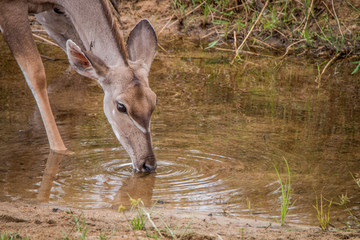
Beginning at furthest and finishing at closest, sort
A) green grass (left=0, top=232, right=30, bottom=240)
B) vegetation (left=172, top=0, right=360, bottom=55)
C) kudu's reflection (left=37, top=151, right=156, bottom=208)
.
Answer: vegetation (left=172, top=0, right=360, bottom=55) < kudu's reflection (left=37, top=151, right=156, bottom=208) < green grass (left=0, top=232, right=30, bottom=240)

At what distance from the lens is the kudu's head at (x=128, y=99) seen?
5543mm

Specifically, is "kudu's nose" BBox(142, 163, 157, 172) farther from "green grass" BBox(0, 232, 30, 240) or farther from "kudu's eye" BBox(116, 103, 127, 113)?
"green grass" BBox(0, 232, 30, 240)

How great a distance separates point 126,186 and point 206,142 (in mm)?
1419

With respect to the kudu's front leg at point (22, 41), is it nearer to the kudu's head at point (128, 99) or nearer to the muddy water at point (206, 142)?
the muddy water at point (206, 142)

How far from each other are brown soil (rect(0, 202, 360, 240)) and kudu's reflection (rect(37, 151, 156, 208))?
413 mm

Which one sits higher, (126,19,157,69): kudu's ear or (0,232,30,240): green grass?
(126,19,157,69): kudu's ear

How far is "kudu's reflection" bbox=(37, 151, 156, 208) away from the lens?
4738 mm

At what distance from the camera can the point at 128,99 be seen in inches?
221

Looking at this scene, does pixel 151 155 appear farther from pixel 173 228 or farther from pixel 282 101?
pixel 282 101

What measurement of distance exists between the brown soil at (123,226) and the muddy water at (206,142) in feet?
0.97

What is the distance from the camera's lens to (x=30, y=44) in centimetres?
623

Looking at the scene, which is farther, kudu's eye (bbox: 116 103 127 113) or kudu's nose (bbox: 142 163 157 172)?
→ kudu's eye (bbox: 116 103 127 113)

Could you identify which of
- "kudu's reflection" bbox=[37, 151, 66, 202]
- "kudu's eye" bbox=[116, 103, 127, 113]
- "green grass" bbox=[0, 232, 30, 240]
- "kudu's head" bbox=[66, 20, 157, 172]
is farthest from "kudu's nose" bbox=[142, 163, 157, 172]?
"green grass" bbox=[0, 232, 30, 240]

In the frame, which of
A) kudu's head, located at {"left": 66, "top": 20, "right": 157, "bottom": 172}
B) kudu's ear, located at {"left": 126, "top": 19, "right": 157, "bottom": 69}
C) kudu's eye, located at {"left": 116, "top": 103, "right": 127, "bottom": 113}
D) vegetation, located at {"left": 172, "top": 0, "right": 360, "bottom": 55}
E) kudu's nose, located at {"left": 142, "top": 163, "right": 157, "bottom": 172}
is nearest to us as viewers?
kudu's nose, located at {"left": 142, "top": 163, "right": 157, "bottom": 172}
